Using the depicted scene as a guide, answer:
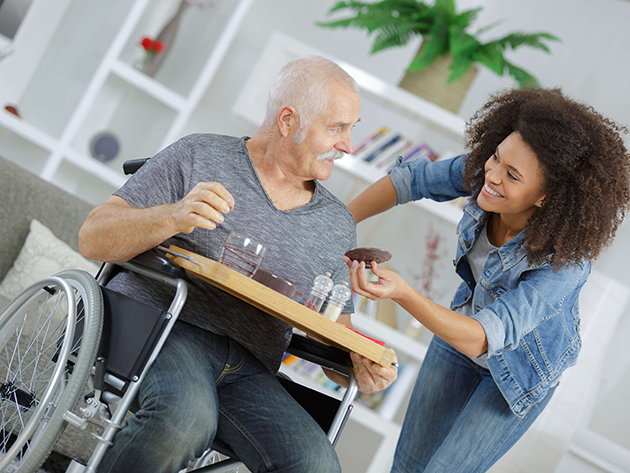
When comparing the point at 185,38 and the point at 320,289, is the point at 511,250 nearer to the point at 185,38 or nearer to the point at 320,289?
the point at 320,289

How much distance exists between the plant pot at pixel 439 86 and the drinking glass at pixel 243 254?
5.94 ft

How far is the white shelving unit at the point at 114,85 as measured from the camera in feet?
9.64

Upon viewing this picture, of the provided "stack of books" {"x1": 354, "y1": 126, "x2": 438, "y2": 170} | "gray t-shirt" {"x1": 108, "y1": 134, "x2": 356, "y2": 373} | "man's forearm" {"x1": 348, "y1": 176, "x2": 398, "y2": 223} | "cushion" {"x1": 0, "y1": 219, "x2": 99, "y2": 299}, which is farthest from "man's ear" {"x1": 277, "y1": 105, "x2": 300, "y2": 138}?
"stack of books" {"x1": 354, "y1": 126, "x2": 438, "y2": 170}

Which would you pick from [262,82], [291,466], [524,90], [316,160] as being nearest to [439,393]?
[291,466]

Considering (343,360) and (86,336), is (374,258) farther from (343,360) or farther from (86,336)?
(86,336)

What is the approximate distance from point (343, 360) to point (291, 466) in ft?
1.00

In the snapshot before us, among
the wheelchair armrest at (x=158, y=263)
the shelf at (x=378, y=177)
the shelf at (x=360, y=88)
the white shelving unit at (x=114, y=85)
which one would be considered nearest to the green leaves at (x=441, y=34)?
the shelf at (x=360, y=88)

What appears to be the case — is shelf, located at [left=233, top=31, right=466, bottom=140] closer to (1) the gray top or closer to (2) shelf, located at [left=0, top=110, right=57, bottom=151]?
(2) shelf, located at [left=0, top=110, right=57, bottom=151]

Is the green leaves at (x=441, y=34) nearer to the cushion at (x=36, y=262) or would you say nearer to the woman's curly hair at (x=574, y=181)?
the woman's curly hair at (x=574, y=181)

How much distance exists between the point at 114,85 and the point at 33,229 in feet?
3.83

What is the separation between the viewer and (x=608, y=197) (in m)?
1.42

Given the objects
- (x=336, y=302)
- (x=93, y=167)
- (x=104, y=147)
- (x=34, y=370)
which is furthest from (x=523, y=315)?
(x=104, y=147)

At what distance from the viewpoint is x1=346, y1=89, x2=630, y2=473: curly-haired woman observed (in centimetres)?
139

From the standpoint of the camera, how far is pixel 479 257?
1.67m
